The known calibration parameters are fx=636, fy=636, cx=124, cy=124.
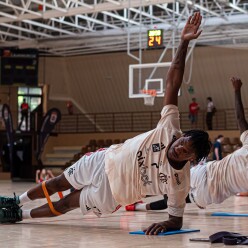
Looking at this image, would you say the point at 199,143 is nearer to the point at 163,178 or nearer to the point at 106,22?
the point at 163,178

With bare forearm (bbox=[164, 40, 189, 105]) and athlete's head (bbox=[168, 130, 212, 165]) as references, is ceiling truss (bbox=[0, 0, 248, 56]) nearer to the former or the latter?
bare forearm (bbox=[164, 40, 189, 105])

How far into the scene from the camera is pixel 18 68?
33.2 metres

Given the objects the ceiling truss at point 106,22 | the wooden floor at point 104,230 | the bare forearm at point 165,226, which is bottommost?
the wooden floor at point 104,230

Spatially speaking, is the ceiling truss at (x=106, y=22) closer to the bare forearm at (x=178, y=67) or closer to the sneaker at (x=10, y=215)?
the sneaker at (x=10, y=215)

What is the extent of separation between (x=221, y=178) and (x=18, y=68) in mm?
26129

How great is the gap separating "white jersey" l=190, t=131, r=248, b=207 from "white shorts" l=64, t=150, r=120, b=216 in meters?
1.63

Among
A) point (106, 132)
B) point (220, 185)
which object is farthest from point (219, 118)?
point (220, 185)

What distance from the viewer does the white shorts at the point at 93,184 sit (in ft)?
23.7

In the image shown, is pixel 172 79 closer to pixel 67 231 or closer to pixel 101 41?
pixel 67 231

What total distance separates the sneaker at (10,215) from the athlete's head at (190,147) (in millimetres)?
2381

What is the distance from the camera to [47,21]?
3209 centimetres

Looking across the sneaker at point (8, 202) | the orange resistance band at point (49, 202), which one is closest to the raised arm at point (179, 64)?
the orange resistance band at point (49, 202)

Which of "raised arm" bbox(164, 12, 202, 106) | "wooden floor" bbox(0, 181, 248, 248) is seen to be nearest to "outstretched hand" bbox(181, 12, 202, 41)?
"raised arm" bbox(164, 12, 202, 106)

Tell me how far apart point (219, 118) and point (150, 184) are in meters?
27.9
